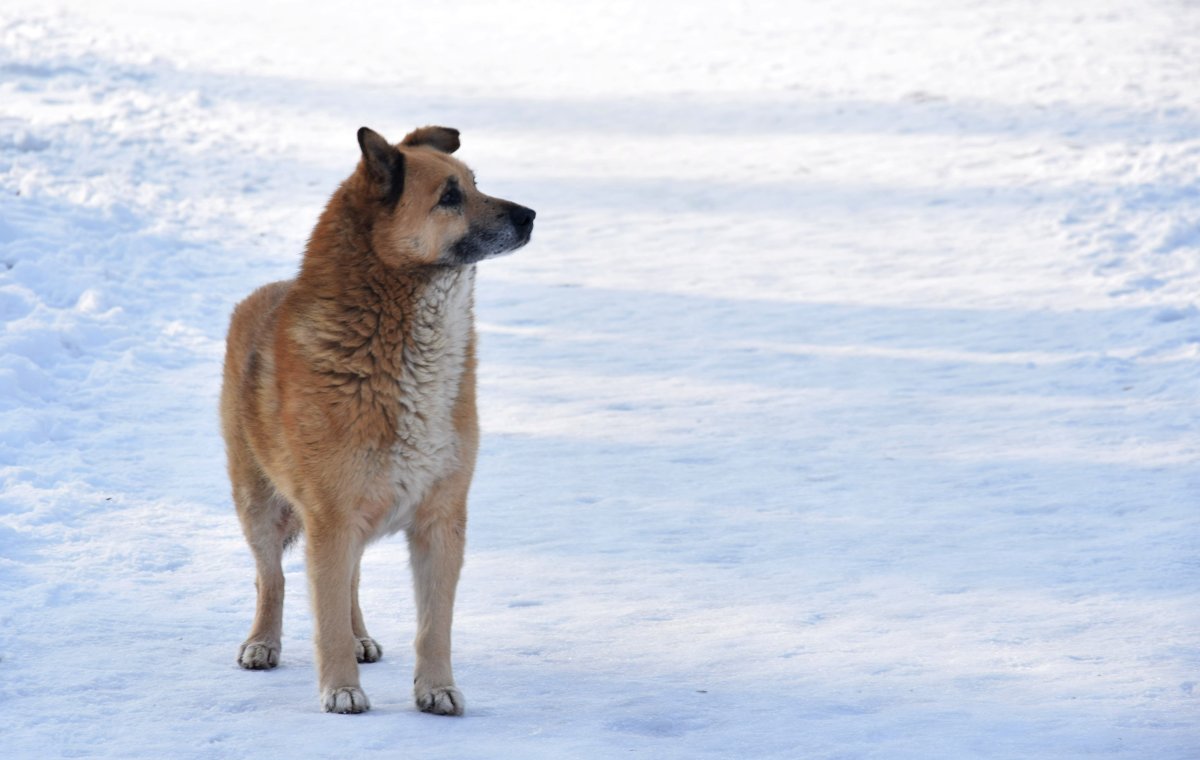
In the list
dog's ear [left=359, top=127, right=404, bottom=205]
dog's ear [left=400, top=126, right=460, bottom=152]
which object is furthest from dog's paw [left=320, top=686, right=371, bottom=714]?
dog's ear [left=400, top=126, right=460, bottom=152]

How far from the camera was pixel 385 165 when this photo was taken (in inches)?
194

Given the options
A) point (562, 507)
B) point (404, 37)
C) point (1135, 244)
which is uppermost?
point (404, 37)

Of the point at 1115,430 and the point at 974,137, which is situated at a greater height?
the point at 974,137

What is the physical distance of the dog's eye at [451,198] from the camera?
16.5 feet

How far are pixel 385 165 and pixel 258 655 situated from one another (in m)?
1.94

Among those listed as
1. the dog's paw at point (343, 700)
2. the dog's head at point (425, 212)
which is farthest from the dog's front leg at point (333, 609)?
the dog's head at point (425, 212)

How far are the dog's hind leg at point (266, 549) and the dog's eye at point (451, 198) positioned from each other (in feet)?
4.34

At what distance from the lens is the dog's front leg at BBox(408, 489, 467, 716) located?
15.9 ft

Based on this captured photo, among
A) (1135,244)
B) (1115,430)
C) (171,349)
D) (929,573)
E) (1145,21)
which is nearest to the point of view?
(929,573)

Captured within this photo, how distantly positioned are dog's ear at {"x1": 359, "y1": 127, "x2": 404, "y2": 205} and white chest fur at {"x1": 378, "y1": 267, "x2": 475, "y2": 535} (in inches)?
14.1

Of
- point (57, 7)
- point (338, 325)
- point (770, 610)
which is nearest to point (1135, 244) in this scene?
point (770, 610)

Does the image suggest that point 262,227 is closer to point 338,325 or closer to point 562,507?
point 562,507

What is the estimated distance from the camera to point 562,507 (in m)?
7.43

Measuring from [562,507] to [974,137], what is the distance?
11455 mm
